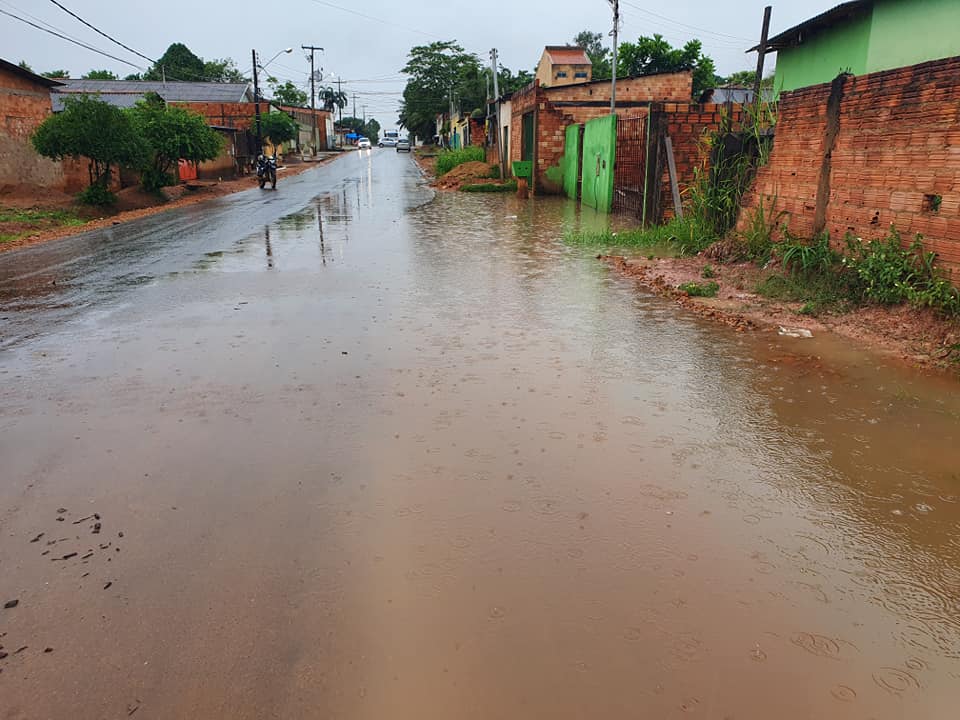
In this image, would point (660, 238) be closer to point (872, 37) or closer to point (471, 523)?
point (872, 37)

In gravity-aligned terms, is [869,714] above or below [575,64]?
below

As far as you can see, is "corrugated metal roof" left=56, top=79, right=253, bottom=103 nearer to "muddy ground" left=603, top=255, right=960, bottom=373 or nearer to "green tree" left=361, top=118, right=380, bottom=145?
"muddy ground" left=603, top=255, right=960, bottom=373

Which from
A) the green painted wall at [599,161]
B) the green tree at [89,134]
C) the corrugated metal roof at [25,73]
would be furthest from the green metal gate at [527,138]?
the corrugated metal roof at [25,73]

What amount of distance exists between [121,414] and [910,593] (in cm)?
459

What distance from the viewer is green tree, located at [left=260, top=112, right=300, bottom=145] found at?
49.9m

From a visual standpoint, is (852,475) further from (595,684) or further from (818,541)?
(595,684)

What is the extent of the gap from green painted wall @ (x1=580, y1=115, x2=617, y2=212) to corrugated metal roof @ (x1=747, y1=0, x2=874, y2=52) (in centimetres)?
556

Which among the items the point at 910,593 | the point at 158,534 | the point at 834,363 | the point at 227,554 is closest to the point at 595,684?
the point at 910,593

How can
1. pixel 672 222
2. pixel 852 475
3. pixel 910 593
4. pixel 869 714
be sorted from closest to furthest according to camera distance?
1. pixel 869 714
2. pixel 910 593
3. pixel 852 475
4. pixel 672 222

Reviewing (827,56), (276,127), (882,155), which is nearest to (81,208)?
(882,155)

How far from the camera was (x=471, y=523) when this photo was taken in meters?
3.39

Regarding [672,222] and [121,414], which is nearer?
[121,414]

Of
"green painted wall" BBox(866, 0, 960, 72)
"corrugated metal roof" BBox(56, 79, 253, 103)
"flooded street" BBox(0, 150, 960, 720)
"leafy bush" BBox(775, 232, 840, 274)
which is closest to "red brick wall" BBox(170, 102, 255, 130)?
"corrugated metal roof" BBox(56, 79, 253, 103)

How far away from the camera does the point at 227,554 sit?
3143 mm
